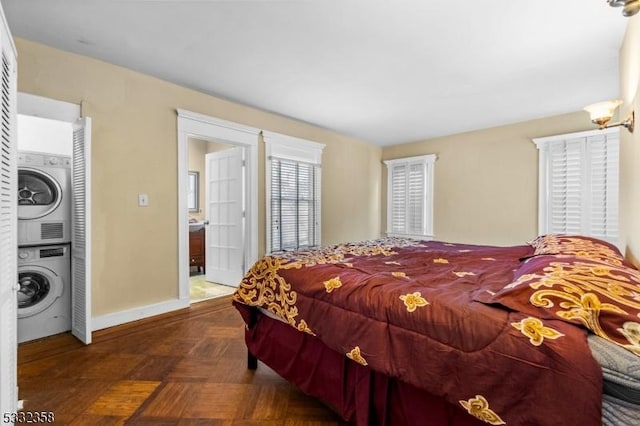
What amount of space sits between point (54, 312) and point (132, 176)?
138 cm

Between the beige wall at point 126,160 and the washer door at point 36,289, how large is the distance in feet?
1.05

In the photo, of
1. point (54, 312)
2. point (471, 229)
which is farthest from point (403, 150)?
point (54, 312)

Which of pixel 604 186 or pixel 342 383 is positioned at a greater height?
pixel 604 186

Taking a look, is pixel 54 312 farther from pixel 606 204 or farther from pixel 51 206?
pixel 606 204

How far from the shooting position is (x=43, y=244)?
8.45 ft

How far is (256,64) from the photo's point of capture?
8.97ft

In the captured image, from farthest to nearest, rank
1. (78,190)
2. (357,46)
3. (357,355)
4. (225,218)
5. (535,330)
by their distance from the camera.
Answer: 1. (225,218)
2. (78,190)
3. (357,46)
4. (357,355)
5. (535,330)

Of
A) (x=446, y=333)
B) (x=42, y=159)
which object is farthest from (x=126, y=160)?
(x=446, y=333)

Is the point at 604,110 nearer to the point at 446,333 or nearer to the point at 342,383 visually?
the point at 446,333

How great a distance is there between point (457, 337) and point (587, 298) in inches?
16.1

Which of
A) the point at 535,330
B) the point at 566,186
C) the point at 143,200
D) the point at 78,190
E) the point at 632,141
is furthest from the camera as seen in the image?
the point at 566,186

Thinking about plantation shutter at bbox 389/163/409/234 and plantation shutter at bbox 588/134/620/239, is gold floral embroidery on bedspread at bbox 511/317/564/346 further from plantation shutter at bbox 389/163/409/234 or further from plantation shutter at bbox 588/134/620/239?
plantation shutter at bbox 389/163/409/234

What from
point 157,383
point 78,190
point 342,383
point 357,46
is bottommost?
point 157,383

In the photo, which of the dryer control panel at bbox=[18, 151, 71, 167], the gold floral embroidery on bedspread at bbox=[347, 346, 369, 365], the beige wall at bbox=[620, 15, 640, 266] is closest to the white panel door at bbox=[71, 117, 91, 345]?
the dryer control panel at bbox=[18, 151, 71, 167]
